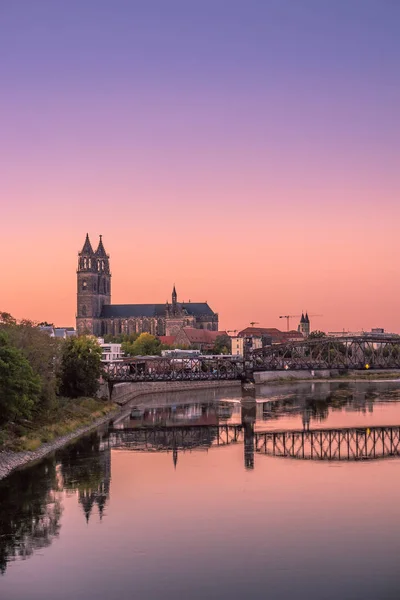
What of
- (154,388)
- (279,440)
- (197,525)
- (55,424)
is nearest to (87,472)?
(197,525)

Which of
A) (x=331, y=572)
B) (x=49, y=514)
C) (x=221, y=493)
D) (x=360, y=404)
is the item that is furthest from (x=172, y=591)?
(x=360, y=404)

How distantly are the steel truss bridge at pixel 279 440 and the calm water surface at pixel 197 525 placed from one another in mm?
1006

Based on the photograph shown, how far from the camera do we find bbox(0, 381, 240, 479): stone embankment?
43.9 m

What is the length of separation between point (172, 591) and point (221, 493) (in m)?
13.5

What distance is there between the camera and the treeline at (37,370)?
45844 millimetres

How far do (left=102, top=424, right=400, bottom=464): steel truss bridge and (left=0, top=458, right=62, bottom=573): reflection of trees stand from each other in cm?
1214

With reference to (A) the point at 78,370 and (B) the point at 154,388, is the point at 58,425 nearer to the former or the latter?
(A) the point at 78,370

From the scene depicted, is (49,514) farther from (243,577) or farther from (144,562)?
(243,577)

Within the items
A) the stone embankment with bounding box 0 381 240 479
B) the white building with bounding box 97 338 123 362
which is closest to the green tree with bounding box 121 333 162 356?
the white building with bounding box 97 338 123 362

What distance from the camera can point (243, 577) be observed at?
25438mm

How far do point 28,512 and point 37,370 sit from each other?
24107 mm

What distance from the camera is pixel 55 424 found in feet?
187

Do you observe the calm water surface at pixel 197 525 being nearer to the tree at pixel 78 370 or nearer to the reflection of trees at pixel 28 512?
the reflection of trees at pixel 28 512

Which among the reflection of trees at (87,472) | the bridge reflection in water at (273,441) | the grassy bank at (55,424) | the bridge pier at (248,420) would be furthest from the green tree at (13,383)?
the bridge pier at (248,420)
